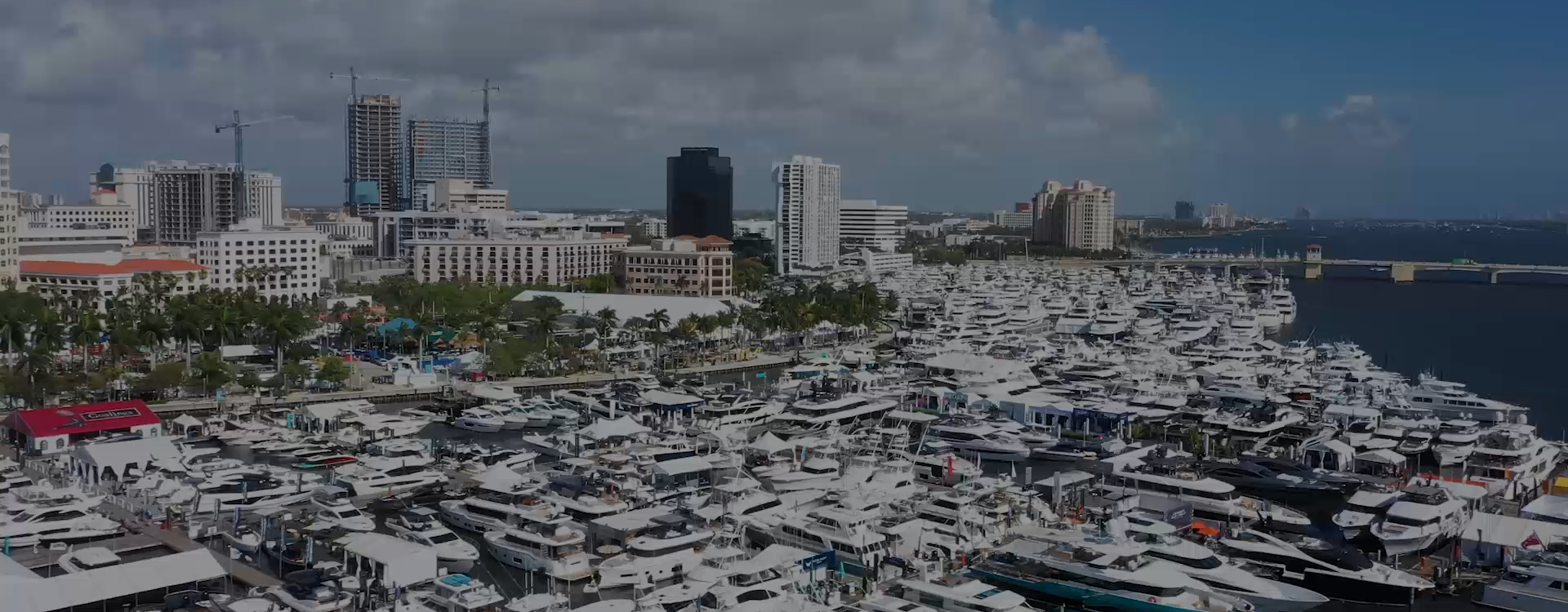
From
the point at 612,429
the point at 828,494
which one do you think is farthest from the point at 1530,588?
the point at 612,429

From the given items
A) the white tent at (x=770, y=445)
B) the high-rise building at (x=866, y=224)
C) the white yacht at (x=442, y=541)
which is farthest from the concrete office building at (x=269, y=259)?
the high-rise building at (x=866, y=224)

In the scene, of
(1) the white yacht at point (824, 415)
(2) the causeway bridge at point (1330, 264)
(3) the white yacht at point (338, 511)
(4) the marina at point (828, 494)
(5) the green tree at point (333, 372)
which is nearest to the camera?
(4) the marina at point (828, 494)

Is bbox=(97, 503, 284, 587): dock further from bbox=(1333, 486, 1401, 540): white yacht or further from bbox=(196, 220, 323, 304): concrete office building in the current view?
bbox=(196, 220, 323, 304): concrete office building

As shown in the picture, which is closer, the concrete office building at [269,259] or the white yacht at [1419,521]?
the white yacht at [1419,521]

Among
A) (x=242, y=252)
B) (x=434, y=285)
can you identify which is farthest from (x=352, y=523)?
(x=242, y=252)

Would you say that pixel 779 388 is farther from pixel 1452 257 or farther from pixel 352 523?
pixel 1452 257

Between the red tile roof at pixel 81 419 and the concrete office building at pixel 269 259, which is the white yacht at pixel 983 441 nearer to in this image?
the red tile roof at pixel 81 419
